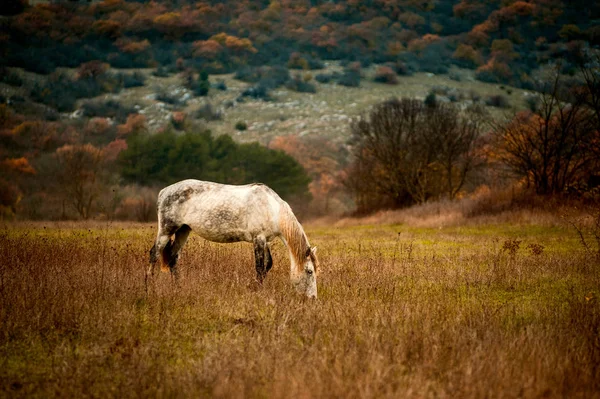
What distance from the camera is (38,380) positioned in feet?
13.9

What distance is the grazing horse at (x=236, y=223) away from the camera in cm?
765

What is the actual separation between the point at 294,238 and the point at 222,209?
170 cm

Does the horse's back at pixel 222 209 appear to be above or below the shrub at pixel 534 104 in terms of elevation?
below

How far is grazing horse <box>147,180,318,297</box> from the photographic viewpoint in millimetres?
7648

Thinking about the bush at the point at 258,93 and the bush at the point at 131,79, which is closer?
the bush at the point at 258,93

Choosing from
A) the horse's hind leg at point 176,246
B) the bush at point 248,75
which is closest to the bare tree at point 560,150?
the horse's hind leg at point 176,246

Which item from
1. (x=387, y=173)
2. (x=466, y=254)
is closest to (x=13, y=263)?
(x=466, y=254)

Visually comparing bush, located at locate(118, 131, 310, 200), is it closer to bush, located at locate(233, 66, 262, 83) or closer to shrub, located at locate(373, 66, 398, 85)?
shrub, located at locate(373, 66, 398, 85)

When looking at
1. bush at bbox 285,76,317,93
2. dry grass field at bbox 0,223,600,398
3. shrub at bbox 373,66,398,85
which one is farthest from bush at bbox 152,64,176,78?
dry grass field at bbox 0,223,600,398

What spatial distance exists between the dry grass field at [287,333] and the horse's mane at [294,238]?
25.9 inches

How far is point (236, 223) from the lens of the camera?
847cm

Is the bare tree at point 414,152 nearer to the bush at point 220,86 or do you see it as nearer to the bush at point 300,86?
the bush at point 300,86

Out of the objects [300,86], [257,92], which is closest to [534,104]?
[257,92]

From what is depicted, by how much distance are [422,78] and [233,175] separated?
93.4m
